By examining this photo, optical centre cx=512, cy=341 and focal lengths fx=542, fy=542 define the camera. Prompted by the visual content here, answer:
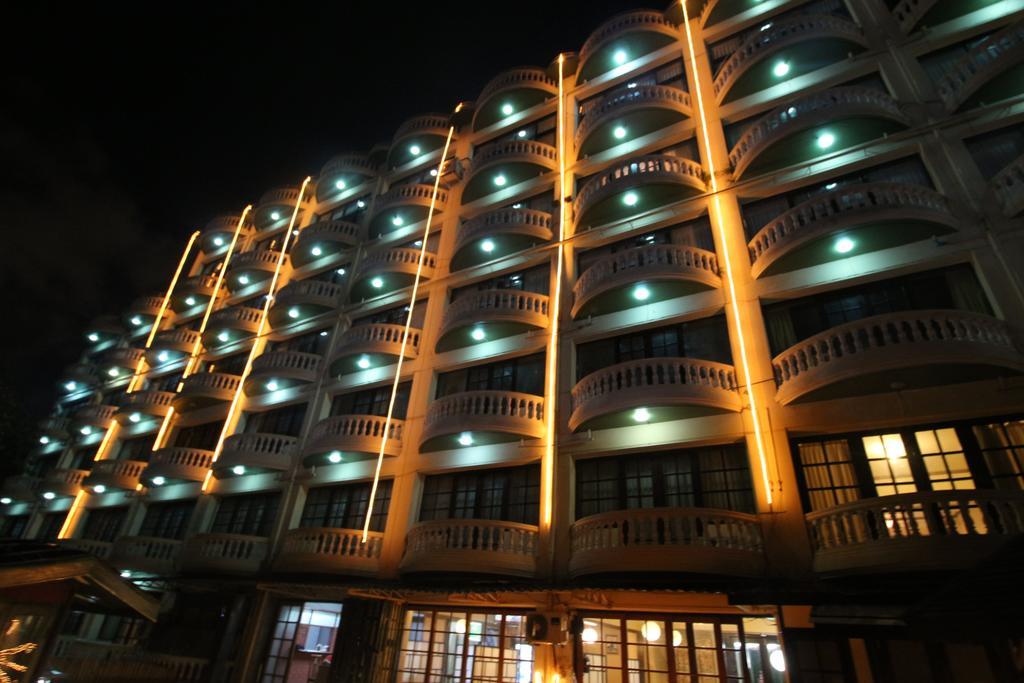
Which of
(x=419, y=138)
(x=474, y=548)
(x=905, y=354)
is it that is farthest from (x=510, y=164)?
(x=905, y=354)

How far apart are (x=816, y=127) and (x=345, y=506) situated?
17773 mm

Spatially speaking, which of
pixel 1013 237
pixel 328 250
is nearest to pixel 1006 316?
pixel 1013 237

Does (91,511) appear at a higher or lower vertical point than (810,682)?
higher

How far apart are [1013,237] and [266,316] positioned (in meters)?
25.5

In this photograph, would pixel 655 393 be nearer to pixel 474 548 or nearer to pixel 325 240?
pixel 474 548

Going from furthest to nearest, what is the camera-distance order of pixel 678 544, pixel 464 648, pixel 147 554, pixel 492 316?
pixel 147 554 → pixel 492 316 → pixel 464 648 → pixel 678 544

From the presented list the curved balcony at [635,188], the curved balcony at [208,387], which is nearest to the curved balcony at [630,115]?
the curved balcony at [635,188]

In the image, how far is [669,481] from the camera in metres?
12.8

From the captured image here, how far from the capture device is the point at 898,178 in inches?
542

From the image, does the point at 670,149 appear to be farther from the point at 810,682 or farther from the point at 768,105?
the point at 810,682

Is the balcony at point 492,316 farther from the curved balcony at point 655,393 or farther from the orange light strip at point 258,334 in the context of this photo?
the orange light strip at point 258,334

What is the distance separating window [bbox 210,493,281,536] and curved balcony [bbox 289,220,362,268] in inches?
462

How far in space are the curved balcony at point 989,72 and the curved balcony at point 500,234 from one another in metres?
11.3

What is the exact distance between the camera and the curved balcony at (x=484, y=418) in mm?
14523
